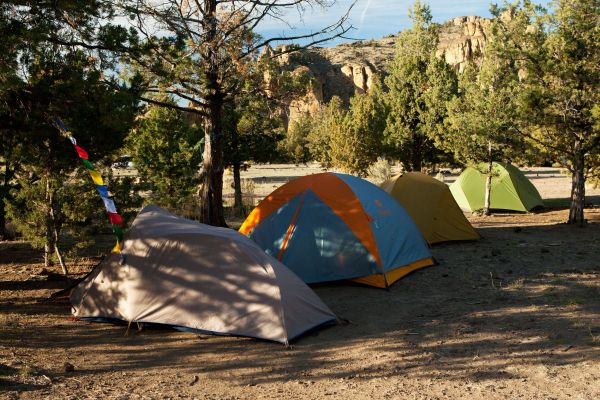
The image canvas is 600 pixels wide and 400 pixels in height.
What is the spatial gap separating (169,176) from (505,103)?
12190mm

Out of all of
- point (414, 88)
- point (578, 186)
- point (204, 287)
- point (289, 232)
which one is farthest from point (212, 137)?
point (414, 88)

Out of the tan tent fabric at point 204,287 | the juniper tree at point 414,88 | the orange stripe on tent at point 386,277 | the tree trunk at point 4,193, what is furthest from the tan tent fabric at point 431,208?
the juniper tree at point 414,88

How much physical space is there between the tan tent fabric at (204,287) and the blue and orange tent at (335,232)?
7.96 ft

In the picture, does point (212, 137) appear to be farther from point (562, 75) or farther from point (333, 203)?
point (562, 75)

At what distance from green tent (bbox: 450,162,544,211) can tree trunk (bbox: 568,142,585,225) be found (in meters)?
4.05

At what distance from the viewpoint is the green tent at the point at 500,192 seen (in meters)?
20.7

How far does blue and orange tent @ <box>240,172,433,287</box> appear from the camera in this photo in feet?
32.2

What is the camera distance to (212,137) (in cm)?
1319

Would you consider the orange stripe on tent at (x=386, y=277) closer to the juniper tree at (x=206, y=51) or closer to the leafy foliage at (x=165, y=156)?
the juniper tree at (x=206, y=51)

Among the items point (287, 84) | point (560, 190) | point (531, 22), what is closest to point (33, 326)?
point (287, 84)

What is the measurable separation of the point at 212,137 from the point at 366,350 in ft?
26.0

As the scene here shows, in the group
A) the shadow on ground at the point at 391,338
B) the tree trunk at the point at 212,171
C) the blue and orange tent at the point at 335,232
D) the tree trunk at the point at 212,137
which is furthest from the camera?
the tree trunk at the point at 212,171

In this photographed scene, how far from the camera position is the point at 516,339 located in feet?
21.7

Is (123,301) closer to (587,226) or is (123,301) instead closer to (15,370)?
(15,370)
